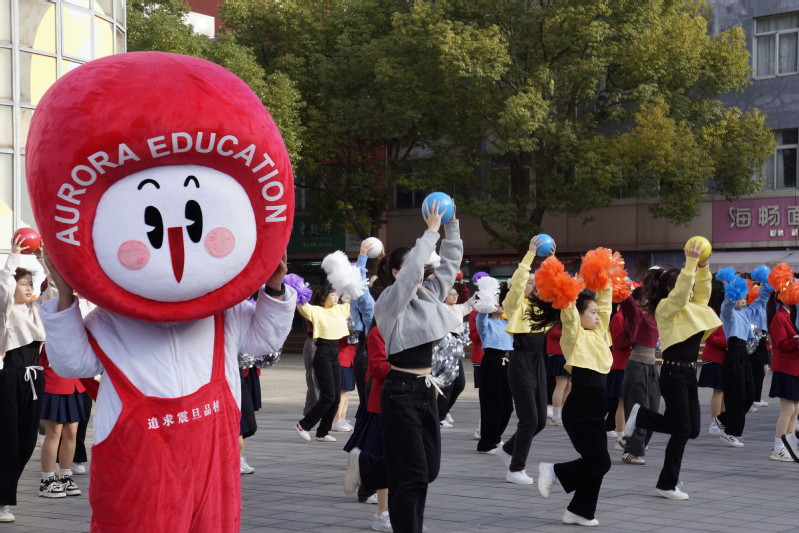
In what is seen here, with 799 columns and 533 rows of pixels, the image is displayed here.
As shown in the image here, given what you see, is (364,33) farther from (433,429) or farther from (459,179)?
(433,429)

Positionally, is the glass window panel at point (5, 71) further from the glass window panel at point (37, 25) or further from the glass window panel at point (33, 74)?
the glass window panel at point (37, 25)

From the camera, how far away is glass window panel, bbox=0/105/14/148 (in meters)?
20.3

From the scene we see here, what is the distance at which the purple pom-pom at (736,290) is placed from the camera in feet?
39.2

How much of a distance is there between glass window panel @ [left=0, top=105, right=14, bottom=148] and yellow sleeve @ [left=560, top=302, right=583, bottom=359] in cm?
1538

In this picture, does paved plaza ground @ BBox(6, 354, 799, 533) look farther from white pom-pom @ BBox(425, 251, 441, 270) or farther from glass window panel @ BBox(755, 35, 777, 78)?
glass window panel @ BBox(755, 35, 777, 78)

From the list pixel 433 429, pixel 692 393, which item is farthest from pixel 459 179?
pixel 433 429

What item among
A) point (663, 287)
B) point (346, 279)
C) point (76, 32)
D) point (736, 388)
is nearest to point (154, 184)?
point (346, 279)

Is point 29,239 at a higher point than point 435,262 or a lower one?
higher

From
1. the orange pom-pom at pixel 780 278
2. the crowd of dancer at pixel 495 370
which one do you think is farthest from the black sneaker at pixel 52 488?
the orange pom-pom at pixel 780 278

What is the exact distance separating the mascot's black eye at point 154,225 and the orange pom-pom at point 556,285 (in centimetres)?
373

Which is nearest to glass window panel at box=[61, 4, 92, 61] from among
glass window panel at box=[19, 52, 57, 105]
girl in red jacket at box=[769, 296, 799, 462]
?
glass window panel at box=[19, 52, 57, 105]

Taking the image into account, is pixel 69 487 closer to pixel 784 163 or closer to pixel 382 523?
pixel 382 523

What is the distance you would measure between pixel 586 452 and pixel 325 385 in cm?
447

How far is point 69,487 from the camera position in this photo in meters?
8.30
